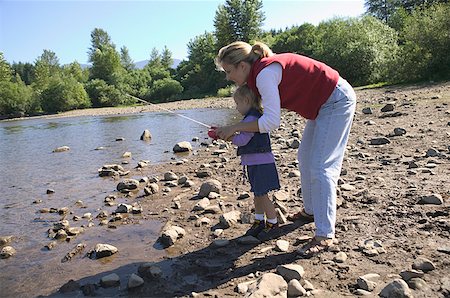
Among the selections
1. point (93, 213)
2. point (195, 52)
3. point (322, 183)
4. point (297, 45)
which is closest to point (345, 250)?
point (322, 183)

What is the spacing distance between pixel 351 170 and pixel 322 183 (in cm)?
299

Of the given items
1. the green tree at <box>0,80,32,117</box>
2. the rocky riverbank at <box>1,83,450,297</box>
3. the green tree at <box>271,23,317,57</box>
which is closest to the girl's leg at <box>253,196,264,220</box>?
the rocky riverbank at <box>1,83,450,297</box>

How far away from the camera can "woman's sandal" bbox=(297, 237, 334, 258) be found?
363 centimetres

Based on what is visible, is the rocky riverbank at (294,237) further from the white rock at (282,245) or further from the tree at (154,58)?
the tree at (154,58)

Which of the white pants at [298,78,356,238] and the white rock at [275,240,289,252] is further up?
the white pants at [298,78,356,238]

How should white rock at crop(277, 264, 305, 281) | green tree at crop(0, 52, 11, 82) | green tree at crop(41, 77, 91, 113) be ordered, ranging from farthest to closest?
green tree at crop(0, 52, 11, 82) → green tree at crop(41, 77, 91, 113) → white rock at crop(277, 264, 305, 281)

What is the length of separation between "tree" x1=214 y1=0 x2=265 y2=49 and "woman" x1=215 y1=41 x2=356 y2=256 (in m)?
63.1

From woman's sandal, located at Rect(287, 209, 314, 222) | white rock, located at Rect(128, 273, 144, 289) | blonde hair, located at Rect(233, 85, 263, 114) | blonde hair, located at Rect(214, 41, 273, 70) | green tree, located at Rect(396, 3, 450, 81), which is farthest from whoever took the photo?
green tree, located at Rect(396, 3, 450, 81)

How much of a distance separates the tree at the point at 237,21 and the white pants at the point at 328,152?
207 feet

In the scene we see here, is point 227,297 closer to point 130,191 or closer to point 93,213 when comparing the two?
point 93,213

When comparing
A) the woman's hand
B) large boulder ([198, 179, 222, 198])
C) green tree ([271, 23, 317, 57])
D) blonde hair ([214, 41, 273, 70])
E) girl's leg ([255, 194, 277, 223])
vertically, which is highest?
green tree ([271, 23, 317, 57])

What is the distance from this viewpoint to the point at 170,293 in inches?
131

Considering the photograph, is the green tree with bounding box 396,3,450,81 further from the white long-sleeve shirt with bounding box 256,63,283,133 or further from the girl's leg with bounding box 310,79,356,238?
the white long-sleeve shirt with bounding box 256,63,283,133

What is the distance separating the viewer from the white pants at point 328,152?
12.2ft
